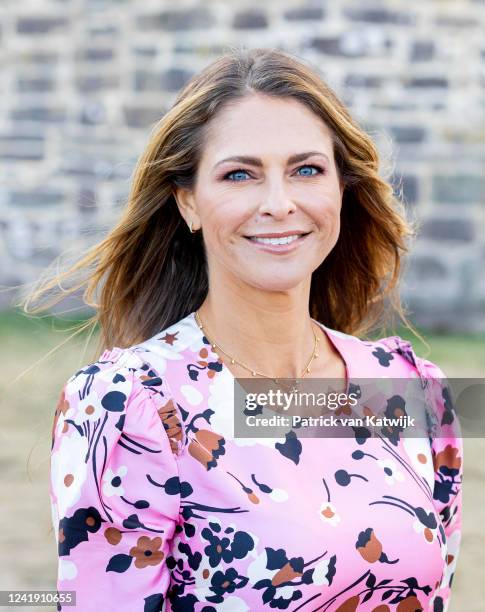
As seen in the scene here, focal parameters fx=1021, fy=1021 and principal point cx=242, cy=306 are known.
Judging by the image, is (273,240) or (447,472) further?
(447,472)

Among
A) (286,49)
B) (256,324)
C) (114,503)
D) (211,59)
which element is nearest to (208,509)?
(114,503)

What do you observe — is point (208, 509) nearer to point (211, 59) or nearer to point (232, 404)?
point (232, 404)

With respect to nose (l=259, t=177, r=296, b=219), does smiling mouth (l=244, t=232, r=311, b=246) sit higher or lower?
lower

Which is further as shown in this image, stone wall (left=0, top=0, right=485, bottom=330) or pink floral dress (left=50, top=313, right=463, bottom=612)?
stone wall (left=0, top=0, right=485, bottom=330)

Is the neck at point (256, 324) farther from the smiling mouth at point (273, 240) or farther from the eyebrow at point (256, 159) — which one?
the eyebrow at point (256, 159)

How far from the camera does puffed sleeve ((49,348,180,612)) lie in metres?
1.75

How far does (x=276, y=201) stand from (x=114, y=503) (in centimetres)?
63

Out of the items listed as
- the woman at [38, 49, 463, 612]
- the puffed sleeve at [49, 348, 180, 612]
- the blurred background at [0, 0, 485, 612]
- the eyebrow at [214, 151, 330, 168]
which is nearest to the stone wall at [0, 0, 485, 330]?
the blurred background at [0, 0, 485, 612]

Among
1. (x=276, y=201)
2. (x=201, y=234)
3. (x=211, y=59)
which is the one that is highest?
(x=211, y=59)

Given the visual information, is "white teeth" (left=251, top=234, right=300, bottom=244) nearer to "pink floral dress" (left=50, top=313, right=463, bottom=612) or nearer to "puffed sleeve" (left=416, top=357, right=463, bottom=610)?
"pink floral dress" (left=50, top=313, right=463, bottom=612)

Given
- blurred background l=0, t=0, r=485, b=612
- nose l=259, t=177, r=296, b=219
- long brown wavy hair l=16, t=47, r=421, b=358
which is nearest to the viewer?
nose l=259, t=177, r=296, b=219

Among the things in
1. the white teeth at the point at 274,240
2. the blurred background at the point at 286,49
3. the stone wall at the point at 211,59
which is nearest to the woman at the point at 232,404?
the white teeth at the point at 274,240

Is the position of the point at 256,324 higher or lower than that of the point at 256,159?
lower

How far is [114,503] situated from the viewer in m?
1.75
